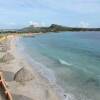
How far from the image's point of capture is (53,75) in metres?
36.8

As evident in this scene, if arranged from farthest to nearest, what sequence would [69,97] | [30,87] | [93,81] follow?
[93,81] < [30,87] < [69,97]

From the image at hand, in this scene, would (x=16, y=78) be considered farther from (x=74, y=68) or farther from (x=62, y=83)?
(x=74, y=68)

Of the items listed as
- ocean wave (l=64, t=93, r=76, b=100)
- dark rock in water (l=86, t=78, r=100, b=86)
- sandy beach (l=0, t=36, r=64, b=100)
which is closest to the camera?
ocean wave (l=64, t=93, r=76, b=100)

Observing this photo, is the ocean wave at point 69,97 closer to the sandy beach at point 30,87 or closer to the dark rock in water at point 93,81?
the sandy beach at point 30,87

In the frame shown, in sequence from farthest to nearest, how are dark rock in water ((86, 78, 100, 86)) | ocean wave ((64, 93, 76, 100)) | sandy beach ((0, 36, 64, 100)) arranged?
dark rock in water ((86, 78, 100, 86)) < sandy beach ((0, 36, 64, 100)) < ocean wave ((64, 93, 76, 100))

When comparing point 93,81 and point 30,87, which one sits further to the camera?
point 93,81

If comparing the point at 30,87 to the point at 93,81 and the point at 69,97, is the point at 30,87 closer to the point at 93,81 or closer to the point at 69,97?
the point at 69,97

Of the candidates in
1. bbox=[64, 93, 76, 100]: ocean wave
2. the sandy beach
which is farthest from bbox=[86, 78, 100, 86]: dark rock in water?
bbox=[64, 93, 76, 100]: ocean wave

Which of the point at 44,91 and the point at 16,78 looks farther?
the point at 16,78

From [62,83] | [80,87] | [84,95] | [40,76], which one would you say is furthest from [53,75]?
[84,95]

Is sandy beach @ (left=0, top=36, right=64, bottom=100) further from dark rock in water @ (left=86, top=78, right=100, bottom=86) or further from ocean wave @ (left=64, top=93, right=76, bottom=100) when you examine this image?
dark rock in water @ (left=86, top=78, right=100, bottom=86)

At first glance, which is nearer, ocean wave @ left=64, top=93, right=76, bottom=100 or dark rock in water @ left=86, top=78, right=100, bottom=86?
ocean wave @ left=64, top=93, right=76, bottom=100

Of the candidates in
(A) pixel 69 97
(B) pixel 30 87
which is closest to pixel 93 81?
(A) pixel 69 97

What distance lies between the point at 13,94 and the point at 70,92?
19.2ft
